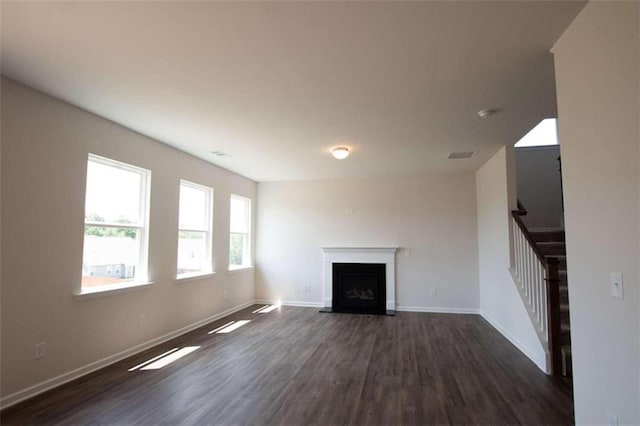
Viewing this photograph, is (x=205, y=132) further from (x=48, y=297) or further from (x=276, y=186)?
(x=276, y=186)

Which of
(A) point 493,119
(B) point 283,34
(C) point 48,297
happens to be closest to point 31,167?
(C) point 48,297

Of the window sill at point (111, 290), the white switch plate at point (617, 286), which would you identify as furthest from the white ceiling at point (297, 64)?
the window sill at point (111, 290)

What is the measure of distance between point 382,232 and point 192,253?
3.45 metres

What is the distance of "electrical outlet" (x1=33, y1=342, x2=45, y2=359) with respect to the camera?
9.26 ft

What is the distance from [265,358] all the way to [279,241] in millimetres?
3425

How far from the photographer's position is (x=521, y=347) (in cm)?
397

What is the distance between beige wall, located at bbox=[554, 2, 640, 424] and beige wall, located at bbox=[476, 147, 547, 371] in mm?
1793

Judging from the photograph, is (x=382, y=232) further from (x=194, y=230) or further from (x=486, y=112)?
(x=486, y=112)

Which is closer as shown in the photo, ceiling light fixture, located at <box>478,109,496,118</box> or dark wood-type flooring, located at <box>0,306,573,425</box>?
dark wood-type flooring, located at <box>0,306,573,425</box>

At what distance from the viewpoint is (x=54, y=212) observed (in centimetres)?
300

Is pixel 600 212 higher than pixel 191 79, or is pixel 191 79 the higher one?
pixel 191 79

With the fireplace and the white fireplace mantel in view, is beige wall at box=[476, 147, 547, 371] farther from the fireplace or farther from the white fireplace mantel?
the fireplace

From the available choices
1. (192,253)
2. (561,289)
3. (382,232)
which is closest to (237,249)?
(192,253)

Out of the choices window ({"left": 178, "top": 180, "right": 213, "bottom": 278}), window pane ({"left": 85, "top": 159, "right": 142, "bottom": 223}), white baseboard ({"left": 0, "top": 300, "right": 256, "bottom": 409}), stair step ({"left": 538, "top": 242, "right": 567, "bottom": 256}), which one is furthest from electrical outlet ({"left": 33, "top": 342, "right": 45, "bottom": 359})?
stair step ({"left": 538, "top": 242, "right": 567, "bottom": 256})
